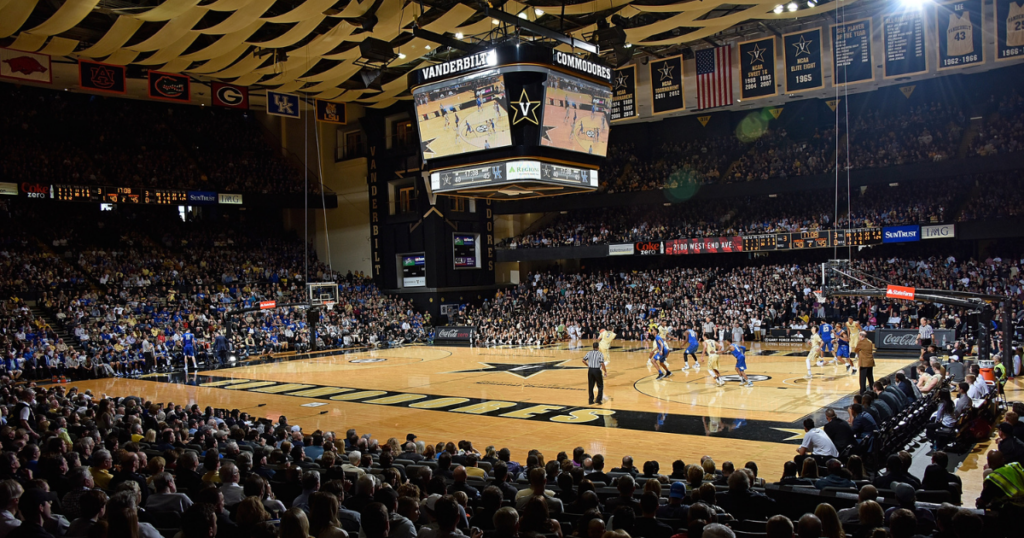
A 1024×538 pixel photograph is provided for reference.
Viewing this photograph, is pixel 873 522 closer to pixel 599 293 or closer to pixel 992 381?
pixel 992 381

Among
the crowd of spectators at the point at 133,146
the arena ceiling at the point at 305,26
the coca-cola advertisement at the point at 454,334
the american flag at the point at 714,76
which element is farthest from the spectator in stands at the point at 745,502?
the crowd of spectators at the point at 133,146

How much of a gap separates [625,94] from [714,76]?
3.10 m

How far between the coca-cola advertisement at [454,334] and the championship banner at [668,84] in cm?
1735

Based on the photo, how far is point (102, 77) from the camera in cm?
2442

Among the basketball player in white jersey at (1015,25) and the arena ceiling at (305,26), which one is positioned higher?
the arena ceiling at (305,26)

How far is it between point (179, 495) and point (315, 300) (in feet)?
92.8

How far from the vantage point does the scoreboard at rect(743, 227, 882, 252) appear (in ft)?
103

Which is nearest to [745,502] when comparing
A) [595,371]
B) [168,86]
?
[595,371]

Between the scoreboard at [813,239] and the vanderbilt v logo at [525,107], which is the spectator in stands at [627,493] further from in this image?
the scoreboard at [813,239]

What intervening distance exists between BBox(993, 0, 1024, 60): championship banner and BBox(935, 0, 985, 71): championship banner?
857 millimetres

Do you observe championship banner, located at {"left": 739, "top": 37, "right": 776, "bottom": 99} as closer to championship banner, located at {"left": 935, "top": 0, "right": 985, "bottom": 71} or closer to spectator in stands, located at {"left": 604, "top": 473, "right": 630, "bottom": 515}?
championship banner, located at {"left": 935, "top": 0, "right": 985, "bottom": 71}

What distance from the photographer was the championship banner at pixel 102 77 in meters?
23.9

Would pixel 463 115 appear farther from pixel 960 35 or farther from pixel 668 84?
pixel 960 35

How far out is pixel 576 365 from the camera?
2567cm
